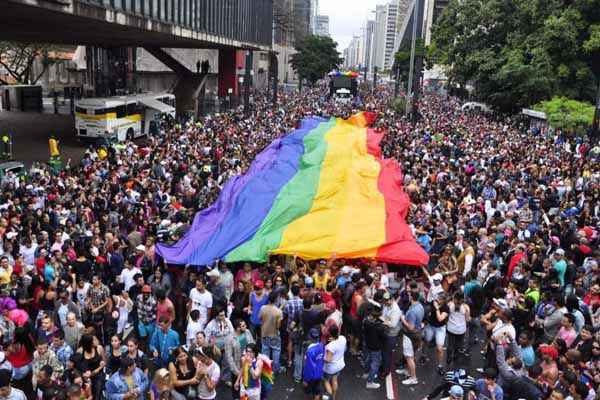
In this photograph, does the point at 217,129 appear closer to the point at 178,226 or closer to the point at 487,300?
the point at 178,226

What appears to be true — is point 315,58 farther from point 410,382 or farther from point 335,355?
point 335,355

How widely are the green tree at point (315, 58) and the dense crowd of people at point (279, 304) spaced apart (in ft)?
201

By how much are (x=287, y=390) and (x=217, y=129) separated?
20.2m

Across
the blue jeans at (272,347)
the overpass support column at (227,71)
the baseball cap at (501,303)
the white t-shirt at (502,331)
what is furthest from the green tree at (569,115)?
the overpass support column at (227,71)

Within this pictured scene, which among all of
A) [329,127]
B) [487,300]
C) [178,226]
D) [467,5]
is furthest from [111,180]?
[467,5]

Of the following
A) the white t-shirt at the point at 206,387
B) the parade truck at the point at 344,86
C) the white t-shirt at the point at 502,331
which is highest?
the parade truck at the point at 344,86

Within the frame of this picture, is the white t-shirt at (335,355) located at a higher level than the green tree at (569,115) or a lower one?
lower

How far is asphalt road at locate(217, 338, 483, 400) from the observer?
7656 mm

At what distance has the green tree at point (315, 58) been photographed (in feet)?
242

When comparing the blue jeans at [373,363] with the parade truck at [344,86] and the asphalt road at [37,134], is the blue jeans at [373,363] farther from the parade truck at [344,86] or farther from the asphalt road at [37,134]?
the parade truck at [344,86]

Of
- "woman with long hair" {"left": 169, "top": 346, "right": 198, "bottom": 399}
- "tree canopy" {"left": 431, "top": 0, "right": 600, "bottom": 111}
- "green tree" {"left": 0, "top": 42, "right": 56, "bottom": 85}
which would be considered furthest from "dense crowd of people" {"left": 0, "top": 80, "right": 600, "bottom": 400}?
"green tree" {"left": 0, "top": 42, "right": 56, "bottom": 85}

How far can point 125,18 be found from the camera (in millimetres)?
21172

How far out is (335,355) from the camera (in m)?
7.02

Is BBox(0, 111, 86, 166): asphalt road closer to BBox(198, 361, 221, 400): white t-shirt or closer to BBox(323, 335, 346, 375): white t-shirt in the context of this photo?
BBox(198, 361, 221, 400): white t-shirt
